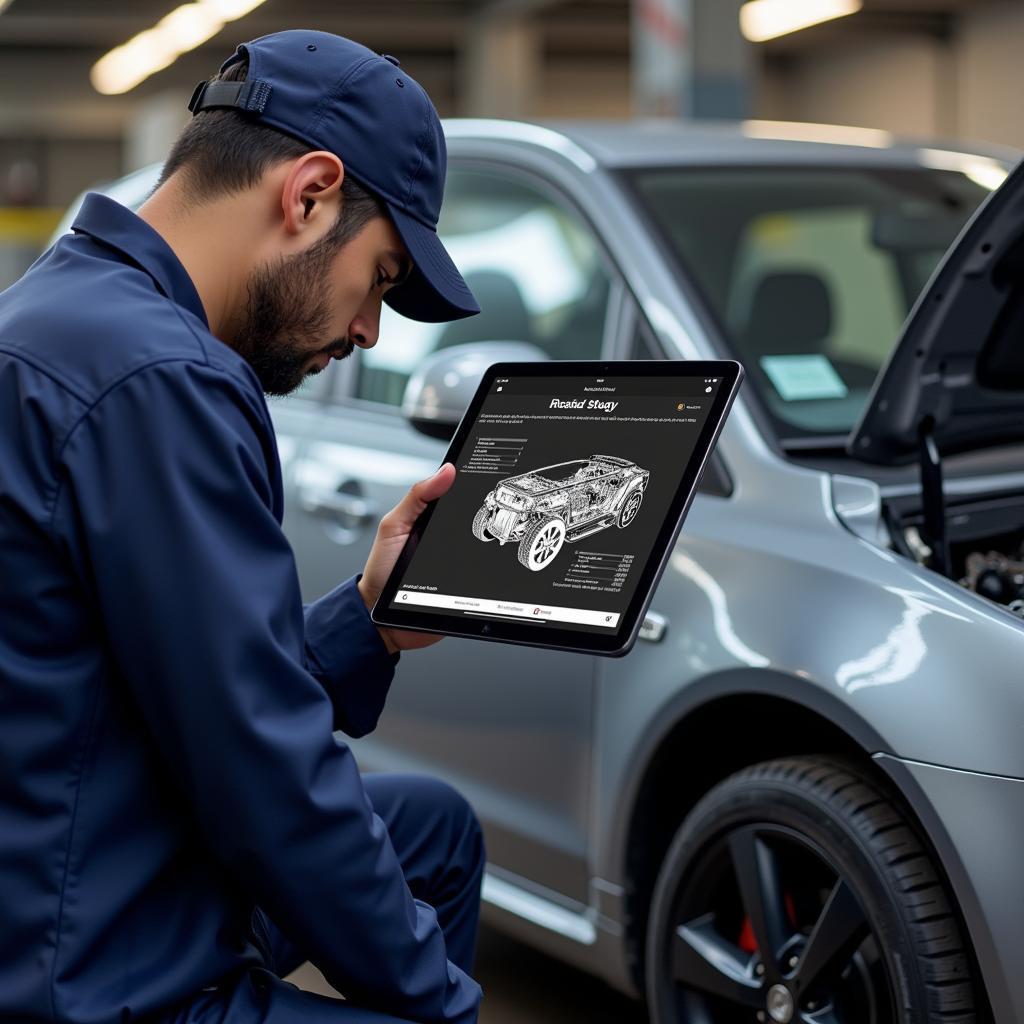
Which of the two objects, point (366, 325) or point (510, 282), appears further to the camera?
point (510, 282)

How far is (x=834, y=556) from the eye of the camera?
7.14ft

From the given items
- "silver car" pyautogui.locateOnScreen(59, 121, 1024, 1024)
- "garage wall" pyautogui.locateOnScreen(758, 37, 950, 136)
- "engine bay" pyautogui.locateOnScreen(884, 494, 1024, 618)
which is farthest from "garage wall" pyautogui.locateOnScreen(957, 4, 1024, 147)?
"engine bay" pyautogui.locateOnScreen(884, 494, 1024, 618)

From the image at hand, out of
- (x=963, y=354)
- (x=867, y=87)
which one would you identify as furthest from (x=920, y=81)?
(x=963, y=354)

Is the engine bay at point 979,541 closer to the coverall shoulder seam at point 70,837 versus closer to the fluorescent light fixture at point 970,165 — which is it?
the fluorescent light fixture at point 970,165

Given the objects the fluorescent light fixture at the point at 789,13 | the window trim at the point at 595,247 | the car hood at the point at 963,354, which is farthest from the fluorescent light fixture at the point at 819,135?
the fluorescent light fixture at the point at 789,13

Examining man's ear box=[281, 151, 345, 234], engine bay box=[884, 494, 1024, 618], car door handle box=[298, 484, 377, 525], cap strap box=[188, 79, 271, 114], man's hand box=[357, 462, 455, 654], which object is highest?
cap strap box=[188, 79, 271, 114]

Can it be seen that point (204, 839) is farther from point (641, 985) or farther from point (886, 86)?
point (886, 86)

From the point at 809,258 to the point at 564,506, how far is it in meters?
1.81

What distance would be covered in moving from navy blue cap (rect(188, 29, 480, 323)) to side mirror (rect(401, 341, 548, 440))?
0.78 meters

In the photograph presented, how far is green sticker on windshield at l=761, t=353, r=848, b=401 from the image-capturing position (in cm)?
265

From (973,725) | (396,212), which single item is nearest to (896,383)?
(973,725)

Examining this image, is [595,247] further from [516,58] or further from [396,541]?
[516,58]

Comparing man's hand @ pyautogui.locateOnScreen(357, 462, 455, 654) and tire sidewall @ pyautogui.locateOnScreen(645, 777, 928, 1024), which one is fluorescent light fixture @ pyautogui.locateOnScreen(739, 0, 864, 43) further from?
man's hand @ pyautogui.locateOnScreen(357, 462, 455, 654)

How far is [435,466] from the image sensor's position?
112 inches
